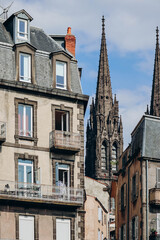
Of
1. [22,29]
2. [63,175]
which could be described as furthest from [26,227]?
[22,29]

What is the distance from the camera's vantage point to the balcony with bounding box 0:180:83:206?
48625mm

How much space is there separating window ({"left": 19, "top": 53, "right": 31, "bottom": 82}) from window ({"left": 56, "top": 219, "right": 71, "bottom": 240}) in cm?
959

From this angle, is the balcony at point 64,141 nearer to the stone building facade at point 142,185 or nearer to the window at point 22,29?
the window at point 22,29

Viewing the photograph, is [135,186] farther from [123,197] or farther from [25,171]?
[25,171]

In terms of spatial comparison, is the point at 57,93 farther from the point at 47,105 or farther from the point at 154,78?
the point at 154,78

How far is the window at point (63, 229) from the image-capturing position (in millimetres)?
49906

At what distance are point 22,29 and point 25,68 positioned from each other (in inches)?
131

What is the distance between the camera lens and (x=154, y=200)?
5853 cm

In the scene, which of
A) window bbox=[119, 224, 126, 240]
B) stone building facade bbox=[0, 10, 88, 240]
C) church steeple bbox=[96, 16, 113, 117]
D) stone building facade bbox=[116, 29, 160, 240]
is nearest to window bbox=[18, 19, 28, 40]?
stone building facade bbox=[0, 10, 88, 240]

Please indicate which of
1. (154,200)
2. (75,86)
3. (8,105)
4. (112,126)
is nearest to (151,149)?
(154,200)

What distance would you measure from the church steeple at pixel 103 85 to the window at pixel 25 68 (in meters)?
131

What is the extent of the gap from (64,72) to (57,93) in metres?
1.94

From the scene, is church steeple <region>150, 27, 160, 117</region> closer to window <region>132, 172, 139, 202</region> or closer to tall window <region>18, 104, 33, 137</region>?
window <region>132, 172, 139, 202</region>

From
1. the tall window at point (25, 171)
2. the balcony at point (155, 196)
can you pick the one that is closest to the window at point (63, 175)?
the tall window at point (25, 171)
